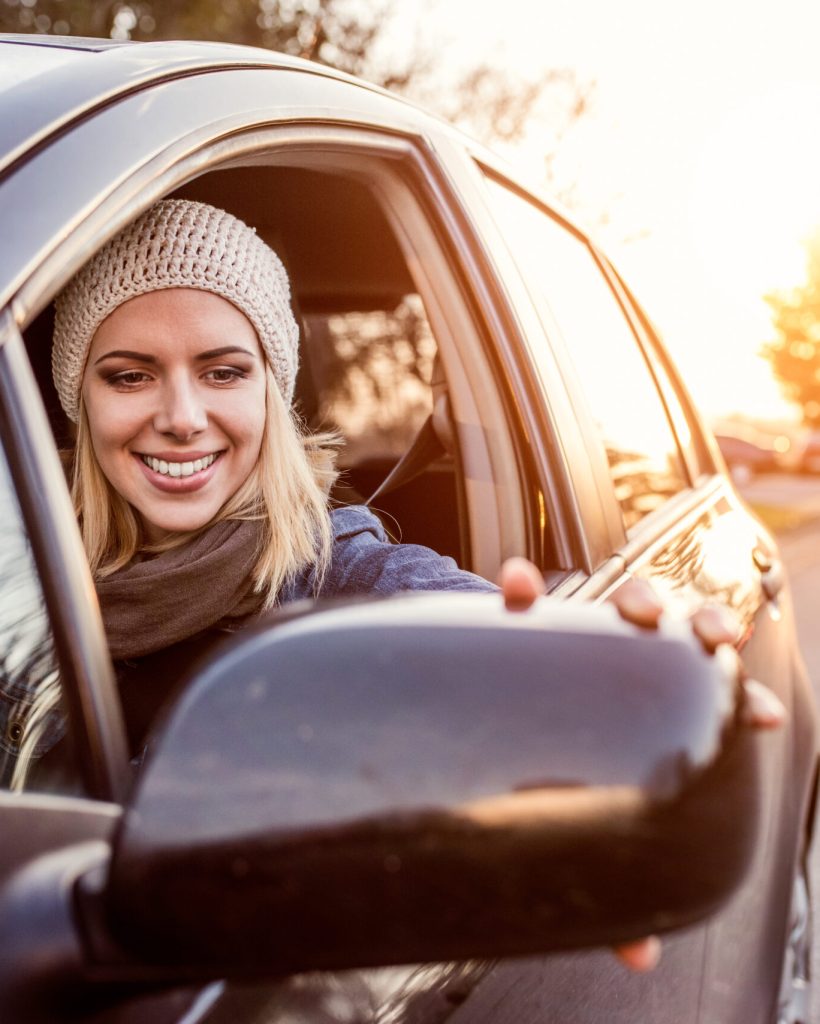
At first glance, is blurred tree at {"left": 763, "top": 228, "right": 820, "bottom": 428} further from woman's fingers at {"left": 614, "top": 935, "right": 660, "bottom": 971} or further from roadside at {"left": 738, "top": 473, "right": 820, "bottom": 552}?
woman's fingers at {"left": 614, "top": 935, "right": 660, "bottom": 971}

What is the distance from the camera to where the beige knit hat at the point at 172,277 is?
5.17 ft

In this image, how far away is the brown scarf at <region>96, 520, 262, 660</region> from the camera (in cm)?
157

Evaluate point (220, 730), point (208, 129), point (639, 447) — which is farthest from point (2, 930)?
point (639, 447)

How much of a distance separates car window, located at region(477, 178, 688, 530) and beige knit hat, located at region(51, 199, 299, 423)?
522mm

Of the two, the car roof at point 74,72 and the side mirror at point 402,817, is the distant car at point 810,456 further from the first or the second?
the side mirror at point 402,817

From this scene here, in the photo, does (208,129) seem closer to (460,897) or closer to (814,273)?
(460,897)

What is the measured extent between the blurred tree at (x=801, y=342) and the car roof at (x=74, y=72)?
200 feet

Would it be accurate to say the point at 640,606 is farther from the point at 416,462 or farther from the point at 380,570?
the point at 416,462

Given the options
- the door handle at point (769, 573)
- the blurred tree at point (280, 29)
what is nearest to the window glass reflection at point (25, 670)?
the door handle at point (769, 573)

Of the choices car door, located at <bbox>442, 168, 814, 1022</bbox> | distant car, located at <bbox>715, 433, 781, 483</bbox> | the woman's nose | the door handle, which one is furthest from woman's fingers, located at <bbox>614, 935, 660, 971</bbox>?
distant car, located at <bbox>715, 433, 781, 483</bbox>

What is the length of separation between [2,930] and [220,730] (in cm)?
23

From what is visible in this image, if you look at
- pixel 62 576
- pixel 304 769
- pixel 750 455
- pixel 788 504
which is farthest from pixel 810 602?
pixel 750 455

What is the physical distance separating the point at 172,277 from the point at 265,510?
1.20 feet

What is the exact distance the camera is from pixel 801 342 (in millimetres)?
60312
